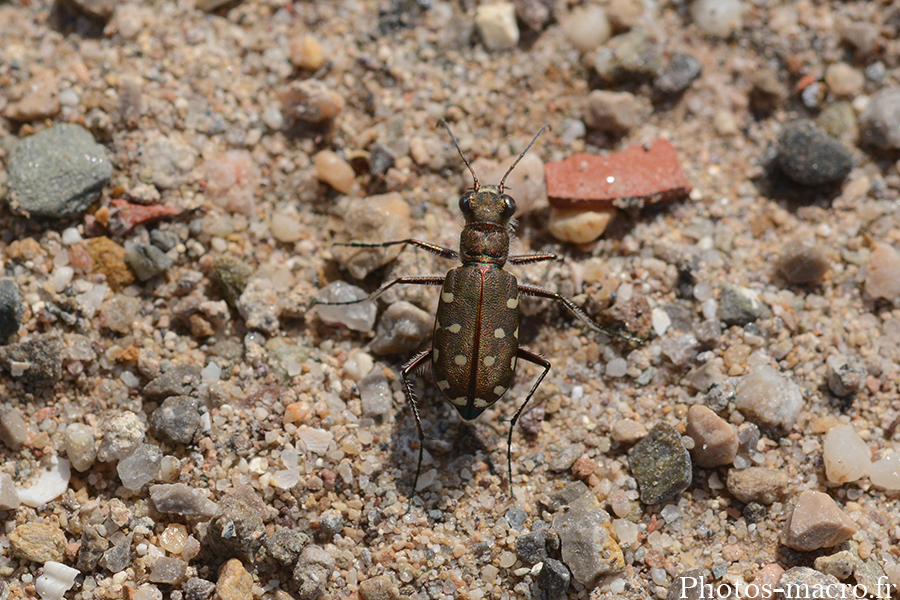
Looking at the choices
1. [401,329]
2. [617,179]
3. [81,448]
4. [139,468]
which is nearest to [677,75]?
[617,179]

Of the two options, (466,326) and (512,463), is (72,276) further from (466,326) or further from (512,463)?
(512,463)

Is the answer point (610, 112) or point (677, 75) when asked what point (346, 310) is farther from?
point (677, 75)

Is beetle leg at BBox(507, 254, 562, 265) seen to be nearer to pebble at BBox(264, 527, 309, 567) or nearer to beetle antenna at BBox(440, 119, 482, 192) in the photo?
beetle antenna at BBox(440, 119, 482, 192)

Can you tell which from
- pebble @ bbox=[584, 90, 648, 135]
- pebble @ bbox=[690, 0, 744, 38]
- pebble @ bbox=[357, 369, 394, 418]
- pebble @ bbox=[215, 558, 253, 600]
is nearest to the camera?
pebble @ bbox=[215, 558, 253, 600]

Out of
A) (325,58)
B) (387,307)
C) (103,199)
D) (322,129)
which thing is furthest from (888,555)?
(103,199)

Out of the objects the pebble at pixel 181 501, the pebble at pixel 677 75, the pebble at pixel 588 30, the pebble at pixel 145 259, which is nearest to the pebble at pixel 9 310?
the pebble at pixel 145 259

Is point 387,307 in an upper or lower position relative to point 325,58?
lower

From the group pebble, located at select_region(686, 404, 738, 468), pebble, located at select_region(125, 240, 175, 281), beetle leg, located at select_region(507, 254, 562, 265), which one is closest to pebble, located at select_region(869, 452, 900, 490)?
pebble, located at select_region(686, 404, 738, 468)
